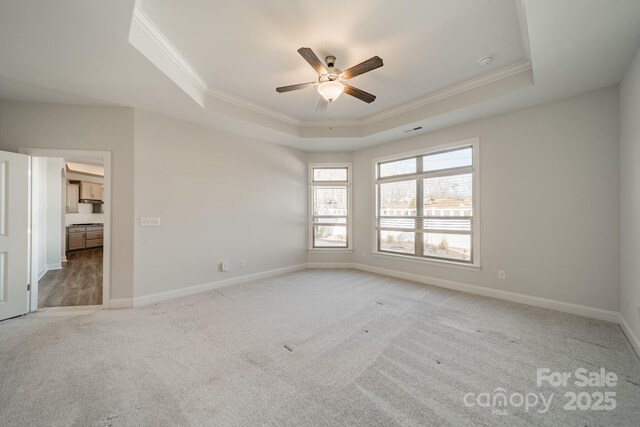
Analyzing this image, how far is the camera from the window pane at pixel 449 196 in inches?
158

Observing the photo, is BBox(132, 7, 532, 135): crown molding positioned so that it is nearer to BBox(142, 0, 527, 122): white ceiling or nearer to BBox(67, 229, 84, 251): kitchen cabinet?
BBox(142, 0, 527, 122): white ceiling

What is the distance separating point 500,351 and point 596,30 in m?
2.80

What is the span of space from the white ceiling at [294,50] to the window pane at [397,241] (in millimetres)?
→ 2184

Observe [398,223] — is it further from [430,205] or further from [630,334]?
[630,334]

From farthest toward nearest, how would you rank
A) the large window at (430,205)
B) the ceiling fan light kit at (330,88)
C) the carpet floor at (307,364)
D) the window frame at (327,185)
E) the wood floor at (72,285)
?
1. the window frame at (327,185)
2. the large window at (430,205)
3. the wood floor at (72,285)
4. the ceiling fan light kit at (330,88)
5. the carpet floor at (307,364)

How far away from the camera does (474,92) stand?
3.29 meters

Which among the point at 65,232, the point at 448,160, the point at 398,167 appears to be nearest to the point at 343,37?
the point at 448,160

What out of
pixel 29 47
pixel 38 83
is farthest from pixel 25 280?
pixel 29 47

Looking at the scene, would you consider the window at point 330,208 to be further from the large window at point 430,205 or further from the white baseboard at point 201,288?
the white baseboard at point 201,288

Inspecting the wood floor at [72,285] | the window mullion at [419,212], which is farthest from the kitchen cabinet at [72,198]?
the window mullion at [419,212]

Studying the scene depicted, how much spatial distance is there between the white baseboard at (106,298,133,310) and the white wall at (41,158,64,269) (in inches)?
153

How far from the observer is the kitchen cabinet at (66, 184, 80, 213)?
7.91 meters

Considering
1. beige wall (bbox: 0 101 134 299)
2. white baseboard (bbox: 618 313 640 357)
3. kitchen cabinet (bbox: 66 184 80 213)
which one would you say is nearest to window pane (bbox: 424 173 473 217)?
white baseboard (bbox: 618 313 640 357)

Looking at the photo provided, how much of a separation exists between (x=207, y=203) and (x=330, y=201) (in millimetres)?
2656
